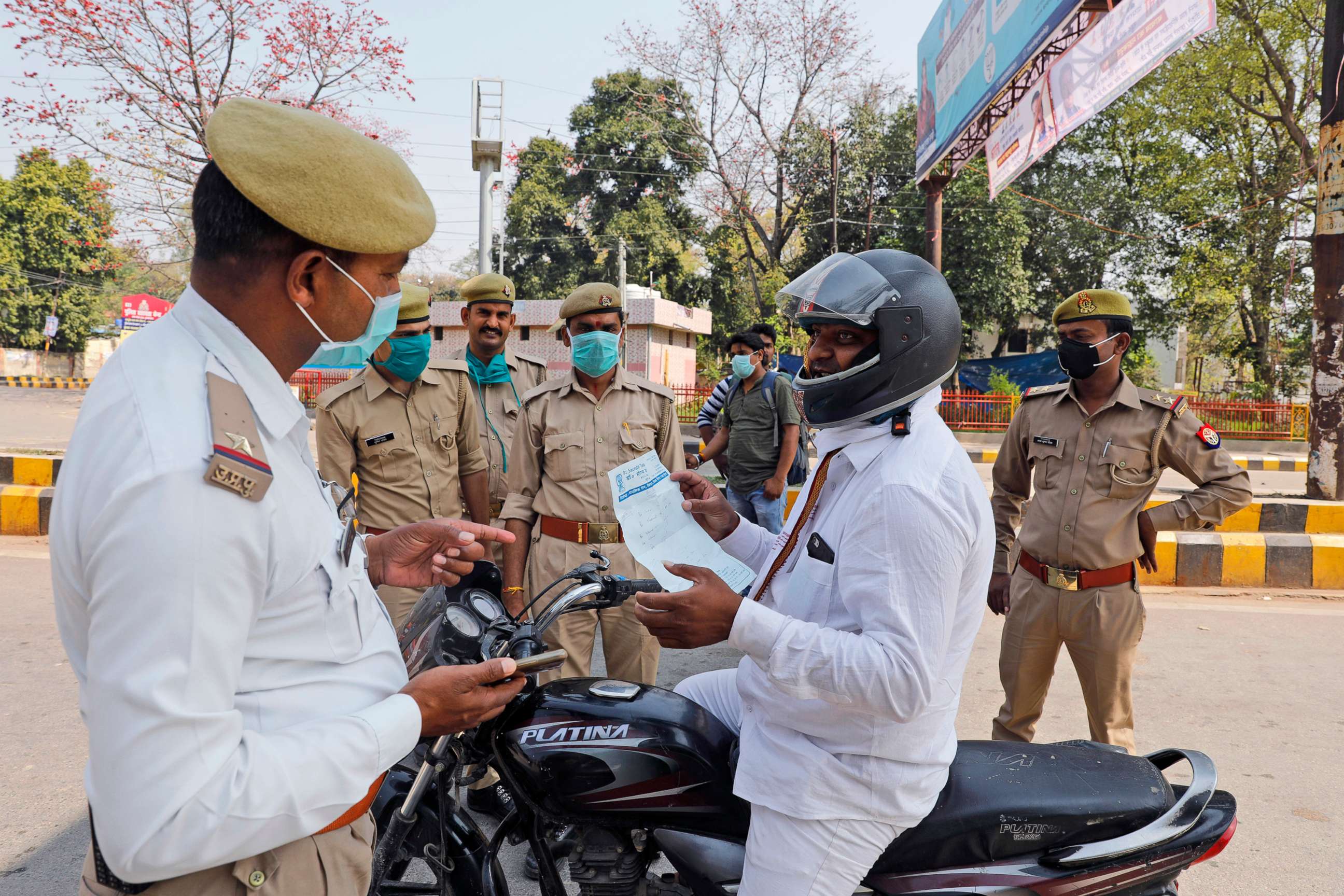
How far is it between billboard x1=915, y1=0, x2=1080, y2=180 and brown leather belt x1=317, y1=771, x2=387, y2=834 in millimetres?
7746

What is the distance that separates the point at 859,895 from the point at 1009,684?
200cm

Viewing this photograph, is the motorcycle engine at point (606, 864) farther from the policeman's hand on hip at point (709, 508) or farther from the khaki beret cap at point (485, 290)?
the khaki beret cap at point (485, 290)

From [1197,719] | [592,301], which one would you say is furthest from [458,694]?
[1197,719]

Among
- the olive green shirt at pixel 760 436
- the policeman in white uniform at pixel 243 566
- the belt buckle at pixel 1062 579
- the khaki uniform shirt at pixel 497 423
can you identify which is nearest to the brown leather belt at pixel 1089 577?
the belt buckle at pixel 1062 579

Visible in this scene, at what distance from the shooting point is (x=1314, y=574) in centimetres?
663

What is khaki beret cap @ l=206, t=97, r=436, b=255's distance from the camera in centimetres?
109

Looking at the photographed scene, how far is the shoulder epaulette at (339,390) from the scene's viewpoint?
368 cm

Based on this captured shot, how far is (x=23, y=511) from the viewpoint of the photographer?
776cm

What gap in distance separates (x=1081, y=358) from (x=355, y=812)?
10.2ft

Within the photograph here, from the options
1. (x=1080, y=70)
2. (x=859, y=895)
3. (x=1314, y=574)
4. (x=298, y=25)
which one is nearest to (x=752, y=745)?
(x=859, y=895)

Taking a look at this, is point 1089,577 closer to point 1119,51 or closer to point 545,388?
point 545,388

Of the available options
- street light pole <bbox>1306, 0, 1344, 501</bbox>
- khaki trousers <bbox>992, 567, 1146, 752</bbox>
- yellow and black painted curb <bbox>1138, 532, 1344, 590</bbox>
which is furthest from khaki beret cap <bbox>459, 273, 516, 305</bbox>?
street light pole <bbox>1306, 0, 1344, 501</bbox>

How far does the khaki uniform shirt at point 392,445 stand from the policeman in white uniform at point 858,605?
2234 mm

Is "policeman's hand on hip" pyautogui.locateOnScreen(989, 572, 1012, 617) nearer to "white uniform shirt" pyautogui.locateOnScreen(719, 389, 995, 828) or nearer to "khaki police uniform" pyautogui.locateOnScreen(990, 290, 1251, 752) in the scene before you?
"khaki police uniform" pyautogui.locateOnScreen(990, 290, 1251, 752)
